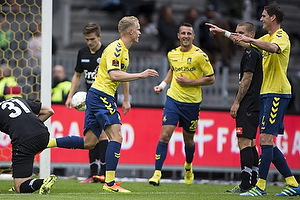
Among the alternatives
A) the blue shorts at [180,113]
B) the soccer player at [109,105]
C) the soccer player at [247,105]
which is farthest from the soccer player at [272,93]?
the blue shorts at [180,113]

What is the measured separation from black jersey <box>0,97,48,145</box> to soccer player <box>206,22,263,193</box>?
2.70m

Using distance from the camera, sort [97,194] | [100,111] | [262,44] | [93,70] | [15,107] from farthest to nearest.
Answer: [93,70], [100,111], [97,194], [15,107], [262,44]

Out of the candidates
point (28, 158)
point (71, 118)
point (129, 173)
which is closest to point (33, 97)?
point (71, 118)

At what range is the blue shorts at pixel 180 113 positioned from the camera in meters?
8.39

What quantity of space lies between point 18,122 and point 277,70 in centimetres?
317

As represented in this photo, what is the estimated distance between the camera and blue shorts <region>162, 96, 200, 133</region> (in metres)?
8.39

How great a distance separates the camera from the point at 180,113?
845 centimetres

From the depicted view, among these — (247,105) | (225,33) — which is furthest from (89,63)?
(225,33)

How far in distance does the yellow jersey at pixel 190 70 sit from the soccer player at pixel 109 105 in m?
1.41

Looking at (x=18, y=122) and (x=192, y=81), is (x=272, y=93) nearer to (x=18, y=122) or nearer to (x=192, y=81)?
(x=192, y=81)

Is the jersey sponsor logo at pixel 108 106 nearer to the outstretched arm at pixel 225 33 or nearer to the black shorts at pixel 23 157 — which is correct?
the black shorts at pixel 23 157

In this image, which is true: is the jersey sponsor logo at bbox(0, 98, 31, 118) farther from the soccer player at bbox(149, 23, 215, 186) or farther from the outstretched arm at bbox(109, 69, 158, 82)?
the soccer player at bbox(149, 23, 215, 186)

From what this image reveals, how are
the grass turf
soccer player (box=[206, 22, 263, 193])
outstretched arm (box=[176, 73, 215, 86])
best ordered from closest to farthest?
the grass turf < soccer player (box=[206, 22, 263, 193]) < outstretched arm (box=[176, 73, 215, 86])

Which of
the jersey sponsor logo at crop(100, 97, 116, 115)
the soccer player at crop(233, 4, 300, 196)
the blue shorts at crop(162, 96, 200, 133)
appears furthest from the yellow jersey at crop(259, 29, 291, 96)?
the jersey sponsor logo at crop(100, 97, 116, 115)
